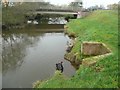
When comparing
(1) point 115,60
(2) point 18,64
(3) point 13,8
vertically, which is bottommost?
(2) point 18,64

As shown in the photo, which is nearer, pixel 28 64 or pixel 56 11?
pixel 28 64

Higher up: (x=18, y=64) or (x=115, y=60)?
(x=115, y=60)

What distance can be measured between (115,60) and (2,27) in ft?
117

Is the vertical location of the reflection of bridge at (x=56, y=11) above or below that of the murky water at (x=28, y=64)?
above

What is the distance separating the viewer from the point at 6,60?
26.8 metres

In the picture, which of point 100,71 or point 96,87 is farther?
point 100,71

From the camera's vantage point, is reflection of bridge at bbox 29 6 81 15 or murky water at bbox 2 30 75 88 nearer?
murky water at bbox 2 30 75 88

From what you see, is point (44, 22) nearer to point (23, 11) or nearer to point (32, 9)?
point (32, 9)

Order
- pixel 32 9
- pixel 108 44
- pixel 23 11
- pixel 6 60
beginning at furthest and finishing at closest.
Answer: pixel 32 9 → pixel 23 11 → pixel 6 60 → pixel 108 44

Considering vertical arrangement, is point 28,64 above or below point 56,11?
below

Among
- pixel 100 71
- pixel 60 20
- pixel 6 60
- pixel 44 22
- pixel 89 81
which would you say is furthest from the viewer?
pixel 60 20

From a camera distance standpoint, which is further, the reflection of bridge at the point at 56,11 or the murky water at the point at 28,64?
the reflection of bridge at the point at 56,11

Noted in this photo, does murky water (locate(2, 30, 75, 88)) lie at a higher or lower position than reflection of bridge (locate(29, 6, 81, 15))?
lower

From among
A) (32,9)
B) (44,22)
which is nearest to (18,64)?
(32,9)
